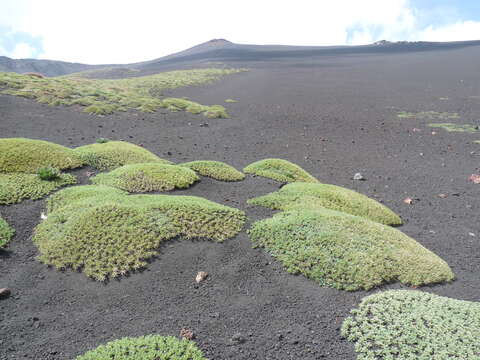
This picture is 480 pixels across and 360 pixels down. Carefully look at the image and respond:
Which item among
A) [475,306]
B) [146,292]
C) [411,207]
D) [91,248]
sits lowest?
[411,207]

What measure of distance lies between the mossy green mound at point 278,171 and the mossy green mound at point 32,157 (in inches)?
266

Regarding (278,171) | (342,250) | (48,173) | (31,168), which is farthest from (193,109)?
(342,250)

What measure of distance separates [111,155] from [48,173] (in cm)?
328

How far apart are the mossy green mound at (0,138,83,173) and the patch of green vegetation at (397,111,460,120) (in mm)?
29426

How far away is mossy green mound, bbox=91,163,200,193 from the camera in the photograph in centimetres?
1066

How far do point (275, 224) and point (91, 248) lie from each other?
14.1 ft

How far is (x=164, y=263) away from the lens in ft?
23.5

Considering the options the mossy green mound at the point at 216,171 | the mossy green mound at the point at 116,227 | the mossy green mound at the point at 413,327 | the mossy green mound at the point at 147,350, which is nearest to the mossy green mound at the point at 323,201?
the mossy green mound at the point at 116,227

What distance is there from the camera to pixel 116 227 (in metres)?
7.69

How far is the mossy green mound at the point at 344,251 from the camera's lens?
7004 mm

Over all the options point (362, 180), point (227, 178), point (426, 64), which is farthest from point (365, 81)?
point (227, 178)

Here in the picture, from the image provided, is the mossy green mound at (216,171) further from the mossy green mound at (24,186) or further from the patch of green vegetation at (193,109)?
the patch of green vegetation at (193,109)

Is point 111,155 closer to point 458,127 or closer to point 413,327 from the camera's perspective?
point 413,327

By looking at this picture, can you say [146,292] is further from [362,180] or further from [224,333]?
[362,180]
